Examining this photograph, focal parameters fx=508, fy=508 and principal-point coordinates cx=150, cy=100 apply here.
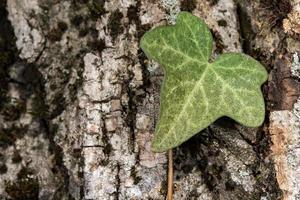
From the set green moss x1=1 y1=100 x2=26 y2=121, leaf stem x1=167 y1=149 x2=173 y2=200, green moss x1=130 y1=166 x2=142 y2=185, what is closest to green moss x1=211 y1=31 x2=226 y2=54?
leaf stem x1=167 y1=149 x2=173 y2=200

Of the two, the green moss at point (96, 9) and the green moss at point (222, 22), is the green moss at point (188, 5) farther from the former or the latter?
the green moss at point (96, 9)

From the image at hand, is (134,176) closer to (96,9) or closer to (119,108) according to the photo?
(119,108)

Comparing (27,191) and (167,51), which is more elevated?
(167,51)

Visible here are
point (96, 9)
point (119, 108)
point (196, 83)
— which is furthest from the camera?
point (96, 9)

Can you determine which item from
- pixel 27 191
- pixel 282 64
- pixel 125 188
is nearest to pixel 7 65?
→ pixel 27 191

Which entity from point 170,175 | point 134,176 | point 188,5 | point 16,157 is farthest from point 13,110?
point 188,5

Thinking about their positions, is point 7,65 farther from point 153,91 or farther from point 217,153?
point 217,153
